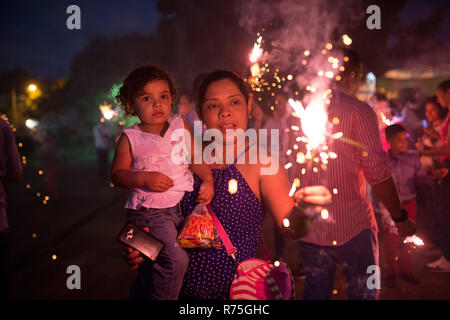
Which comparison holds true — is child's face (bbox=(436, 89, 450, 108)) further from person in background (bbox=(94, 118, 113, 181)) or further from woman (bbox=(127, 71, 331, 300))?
person in background (bbox=(94, 118, 113, 181))

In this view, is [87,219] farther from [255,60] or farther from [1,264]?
[255,60]

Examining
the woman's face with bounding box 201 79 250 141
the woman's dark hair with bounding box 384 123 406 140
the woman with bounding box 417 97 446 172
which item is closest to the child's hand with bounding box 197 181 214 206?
the woman's face with bounding box 201 79 250 141

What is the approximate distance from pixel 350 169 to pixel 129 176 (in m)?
1.65

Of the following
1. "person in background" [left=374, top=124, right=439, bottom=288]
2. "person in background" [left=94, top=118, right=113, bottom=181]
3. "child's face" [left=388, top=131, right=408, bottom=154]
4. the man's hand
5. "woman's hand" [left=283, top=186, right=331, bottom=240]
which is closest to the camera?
"woman's hand" [left=283, top=186, right=331, bottom=240]

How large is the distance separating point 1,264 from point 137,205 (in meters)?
1.95

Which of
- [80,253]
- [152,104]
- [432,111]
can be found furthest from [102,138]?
[152,104]

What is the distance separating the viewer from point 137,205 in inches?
104

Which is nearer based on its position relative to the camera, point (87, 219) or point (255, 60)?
point (255, 60)

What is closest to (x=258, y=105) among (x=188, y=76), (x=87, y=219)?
(x=87, y=219)

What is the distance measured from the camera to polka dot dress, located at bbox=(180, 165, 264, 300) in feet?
7.49

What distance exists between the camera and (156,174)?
7.97 ft

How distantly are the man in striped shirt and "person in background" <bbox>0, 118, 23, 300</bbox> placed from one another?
2.86m

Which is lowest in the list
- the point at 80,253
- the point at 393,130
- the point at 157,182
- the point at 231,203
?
the point at 80,253

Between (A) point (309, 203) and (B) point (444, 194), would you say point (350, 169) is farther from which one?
(B) point (444, 194)
